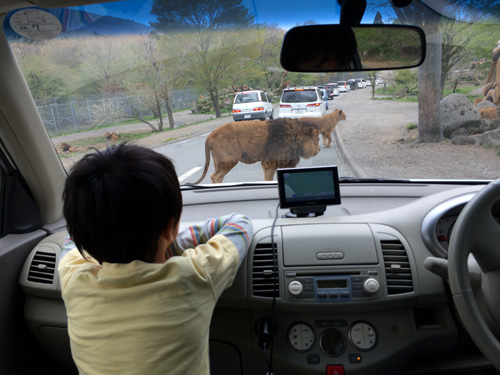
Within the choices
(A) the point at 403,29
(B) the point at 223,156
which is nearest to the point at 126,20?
(B) the point at 223,156

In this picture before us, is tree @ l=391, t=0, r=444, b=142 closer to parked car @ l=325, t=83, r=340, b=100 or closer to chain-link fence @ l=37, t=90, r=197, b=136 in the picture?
parked car @ l=325, t=83, r=340, b=100

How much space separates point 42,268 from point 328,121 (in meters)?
3.04

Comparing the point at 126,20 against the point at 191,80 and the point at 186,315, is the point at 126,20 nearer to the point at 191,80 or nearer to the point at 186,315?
the point at 191,80

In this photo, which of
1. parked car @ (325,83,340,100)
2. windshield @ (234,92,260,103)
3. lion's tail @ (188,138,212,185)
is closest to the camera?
lion's tail @ (188,138,212,185)

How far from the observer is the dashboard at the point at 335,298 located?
7.80ft

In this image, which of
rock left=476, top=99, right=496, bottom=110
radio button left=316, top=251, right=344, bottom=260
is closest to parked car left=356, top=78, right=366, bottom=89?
rock left=476, top=99, right=496, bottom=110

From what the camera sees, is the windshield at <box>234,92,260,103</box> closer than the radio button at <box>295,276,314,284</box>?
No

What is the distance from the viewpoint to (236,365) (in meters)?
2.66

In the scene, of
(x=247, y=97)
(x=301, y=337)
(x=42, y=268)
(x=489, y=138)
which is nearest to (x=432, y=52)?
(x=489, y=138)

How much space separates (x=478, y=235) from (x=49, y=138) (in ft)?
9.58

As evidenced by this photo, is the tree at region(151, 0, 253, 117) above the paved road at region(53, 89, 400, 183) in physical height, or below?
above

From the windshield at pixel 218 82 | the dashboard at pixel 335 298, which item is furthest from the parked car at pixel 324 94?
the dashboard at pixel 335 298

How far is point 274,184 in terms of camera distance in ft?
11.0

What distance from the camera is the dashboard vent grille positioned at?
276 centimetres
